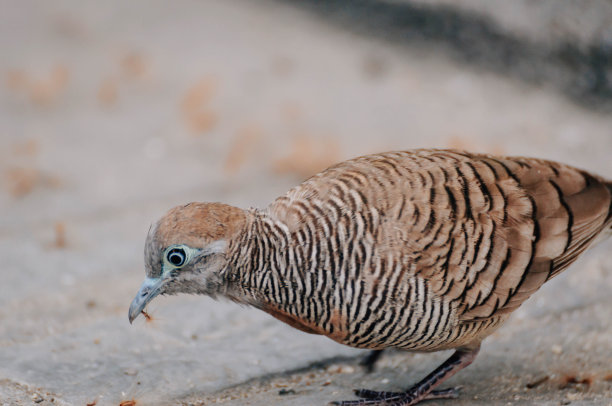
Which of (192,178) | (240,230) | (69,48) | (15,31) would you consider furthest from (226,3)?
(240,230)

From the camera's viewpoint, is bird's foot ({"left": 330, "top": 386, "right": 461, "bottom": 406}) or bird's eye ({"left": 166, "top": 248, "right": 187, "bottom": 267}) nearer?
bird's eye ({"left": 166, "top": 248, "right": 187, "bottom": 267})

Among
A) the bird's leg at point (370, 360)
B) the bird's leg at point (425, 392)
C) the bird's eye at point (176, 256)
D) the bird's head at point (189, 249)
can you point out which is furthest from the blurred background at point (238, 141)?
the bird's eye at point (176, 256)

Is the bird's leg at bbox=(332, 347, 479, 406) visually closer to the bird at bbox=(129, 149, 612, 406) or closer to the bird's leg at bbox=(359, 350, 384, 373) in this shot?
the bird at bbox=(129, 149, 612, 406)

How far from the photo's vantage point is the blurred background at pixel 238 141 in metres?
4.14

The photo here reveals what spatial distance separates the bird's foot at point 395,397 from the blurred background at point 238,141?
0.15m

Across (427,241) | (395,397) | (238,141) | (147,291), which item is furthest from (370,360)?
(238,141)

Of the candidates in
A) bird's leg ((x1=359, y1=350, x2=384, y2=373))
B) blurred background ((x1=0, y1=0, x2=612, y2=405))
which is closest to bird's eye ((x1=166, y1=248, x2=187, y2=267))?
blurred background ((x1=0, y1=0, x2=612, y2=405))

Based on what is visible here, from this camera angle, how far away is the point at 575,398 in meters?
3.71

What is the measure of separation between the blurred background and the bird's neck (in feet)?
2.27

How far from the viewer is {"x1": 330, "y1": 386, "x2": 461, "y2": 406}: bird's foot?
3.81 m

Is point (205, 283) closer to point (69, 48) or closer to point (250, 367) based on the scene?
point (250, 367)

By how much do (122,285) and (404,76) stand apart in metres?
4.11

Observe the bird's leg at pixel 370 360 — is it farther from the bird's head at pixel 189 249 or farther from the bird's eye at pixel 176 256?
the bird's eye at pixel 176 256

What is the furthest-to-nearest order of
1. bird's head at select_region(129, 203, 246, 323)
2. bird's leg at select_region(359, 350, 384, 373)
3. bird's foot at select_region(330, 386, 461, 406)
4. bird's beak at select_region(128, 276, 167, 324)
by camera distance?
bird's leg at select_region(359, 350, 384, 373) → bird's foot at select_region(330, 386, 461, 406) → bird's beak at select_region(128, 276, 167, 324) → bird's head at select_region(129, 203, 246, 323)
